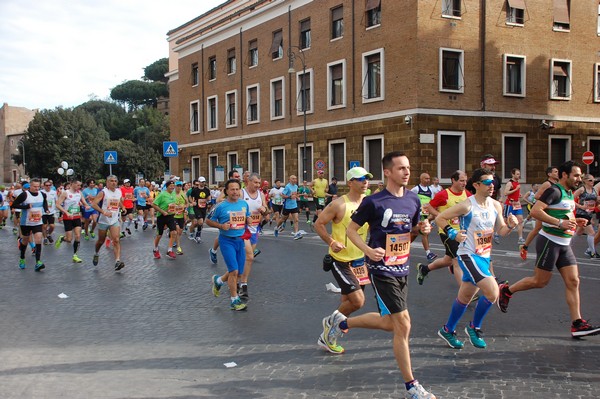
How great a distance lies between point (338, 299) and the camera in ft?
28.5

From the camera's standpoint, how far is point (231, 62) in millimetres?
40781

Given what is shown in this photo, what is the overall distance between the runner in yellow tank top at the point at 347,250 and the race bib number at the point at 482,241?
112 centimetres

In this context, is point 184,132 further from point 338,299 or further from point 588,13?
point 338,299

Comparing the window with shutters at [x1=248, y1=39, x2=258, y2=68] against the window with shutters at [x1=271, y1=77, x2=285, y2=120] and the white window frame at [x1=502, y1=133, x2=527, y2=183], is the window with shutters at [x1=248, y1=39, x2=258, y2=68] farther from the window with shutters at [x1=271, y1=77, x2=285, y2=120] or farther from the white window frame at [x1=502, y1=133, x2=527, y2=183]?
the white window frame at [x1=502, y1=133, x2=527, y2=183]

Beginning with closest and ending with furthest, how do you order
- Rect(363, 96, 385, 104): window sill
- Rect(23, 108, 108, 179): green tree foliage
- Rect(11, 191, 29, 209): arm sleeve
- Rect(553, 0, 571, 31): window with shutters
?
Rect(11, 191, 29, 209): arm sleeve
Rect(363, 96, 385, 104): window sill
Rect(553, 0, 571, 31): window with shutters
Rect(23, 108, 108, 179): green tree foliage

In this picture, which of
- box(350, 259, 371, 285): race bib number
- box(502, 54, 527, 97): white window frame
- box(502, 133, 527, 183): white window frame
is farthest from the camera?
box(502, 133, 527, 183): white window frame

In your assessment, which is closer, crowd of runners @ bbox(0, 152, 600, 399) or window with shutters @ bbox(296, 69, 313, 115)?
crowd of runners @ bbox(0, 152, 600, 399)

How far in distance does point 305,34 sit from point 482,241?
2900 cm

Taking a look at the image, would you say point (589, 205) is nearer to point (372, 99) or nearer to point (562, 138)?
point (372, 99)

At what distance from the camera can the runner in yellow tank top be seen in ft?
20.0

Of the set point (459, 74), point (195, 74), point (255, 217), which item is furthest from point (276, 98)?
point (255, 217)

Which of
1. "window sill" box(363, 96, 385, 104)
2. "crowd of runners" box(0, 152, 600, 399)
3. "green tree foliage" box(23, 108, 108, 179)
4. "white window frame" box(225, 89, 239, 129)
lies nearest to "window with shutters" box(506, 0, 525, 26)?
"window sill" box(363, 96, 385, 104)

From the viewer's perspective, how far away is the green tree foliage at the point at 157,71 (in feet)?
353

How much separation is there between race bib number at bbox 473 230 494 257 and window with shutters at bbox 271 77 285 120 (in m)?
29.9
